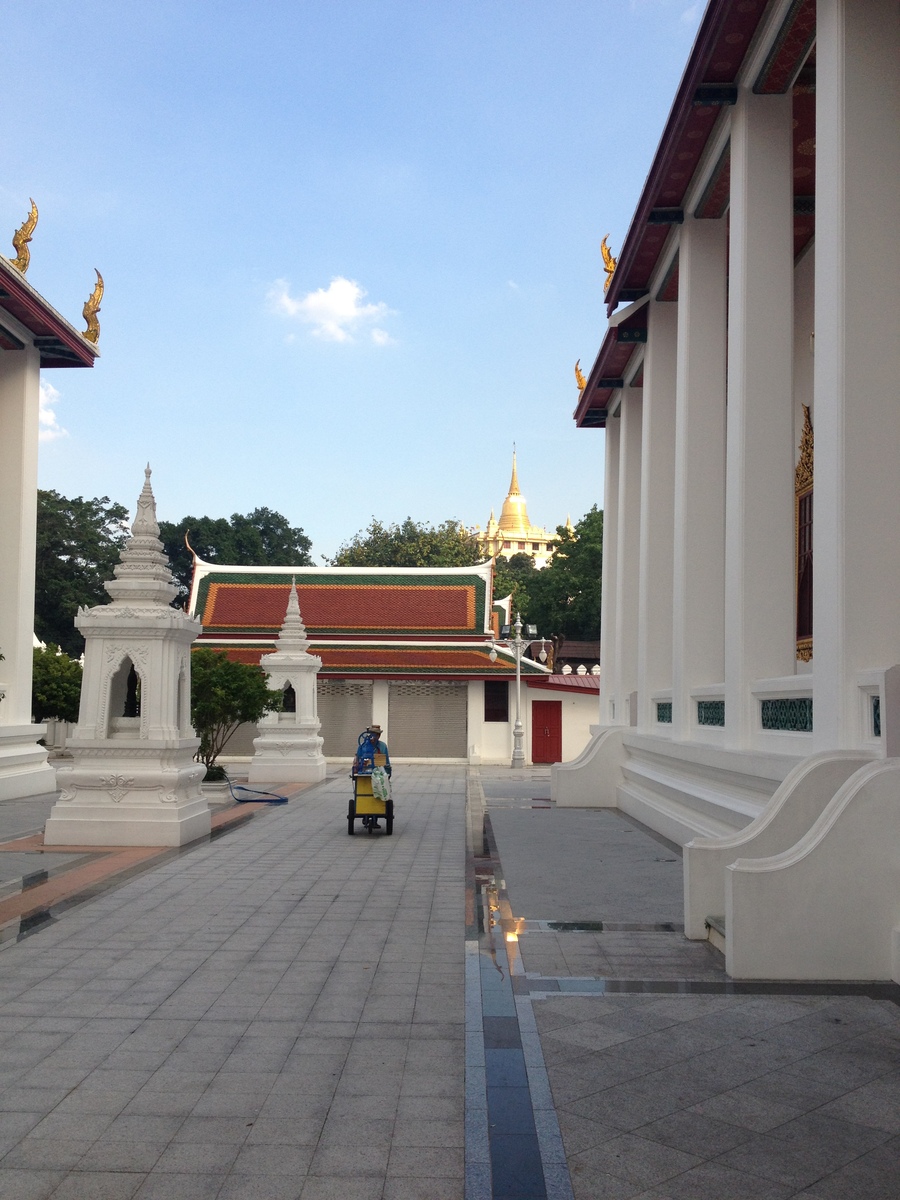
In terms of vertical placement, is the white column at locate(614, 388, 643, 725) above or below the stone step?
above

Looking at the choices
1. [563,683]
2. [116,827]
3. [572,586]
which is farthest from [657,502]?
[572,586]

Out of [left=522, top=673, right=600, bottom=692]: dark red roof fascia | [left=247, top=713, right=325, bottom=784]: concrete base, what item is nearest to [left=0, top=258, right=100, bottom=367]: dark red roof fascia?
[left=247, top=713, right=325, bottom=784]: concrete base

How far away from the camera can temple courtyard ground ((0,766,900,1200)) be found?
3.85 metres

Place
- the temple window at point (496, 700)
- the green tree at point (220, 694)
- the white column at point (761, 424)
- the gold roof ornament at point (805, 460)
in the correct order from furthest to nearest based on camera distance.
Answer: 1. the temple window at point (496, 700)
2. the green tree at point (220, 694)
3. the gold roof ornament at point (805, 460)
4. the white column at point (761, 424)

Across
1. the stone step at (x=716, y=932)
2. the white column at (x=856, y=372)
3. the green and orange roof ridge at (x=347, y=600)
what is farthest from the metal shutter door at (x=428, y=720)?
the white column at (x=856, y=372)

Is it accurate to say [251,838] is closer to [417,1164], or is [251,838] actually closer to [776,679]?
[776,679]

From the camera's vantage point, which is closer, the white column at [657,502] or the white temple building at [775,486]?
the white temple building at [775,486]

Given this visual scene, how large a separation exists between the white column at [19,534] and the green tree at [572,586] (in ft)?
106

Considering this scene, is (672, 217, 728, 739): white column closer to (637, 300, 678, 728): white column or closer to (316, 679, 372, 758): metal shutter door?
(637, 300, 678, 728): white column

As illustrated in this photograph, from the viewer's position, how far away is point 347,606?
1329 inches

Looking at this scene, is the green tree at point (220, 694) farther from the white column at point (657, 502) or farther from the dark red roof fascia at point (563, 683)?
the dark red roof fascia at point (563, 683)

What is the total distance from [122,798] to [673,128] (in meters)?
9.67

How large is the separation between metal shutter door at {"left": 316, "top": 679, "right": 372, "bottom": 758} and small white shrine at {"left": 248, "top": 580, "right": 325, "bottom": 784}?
24.8ft

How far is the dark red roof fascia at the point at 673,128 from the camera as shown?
364 inches
